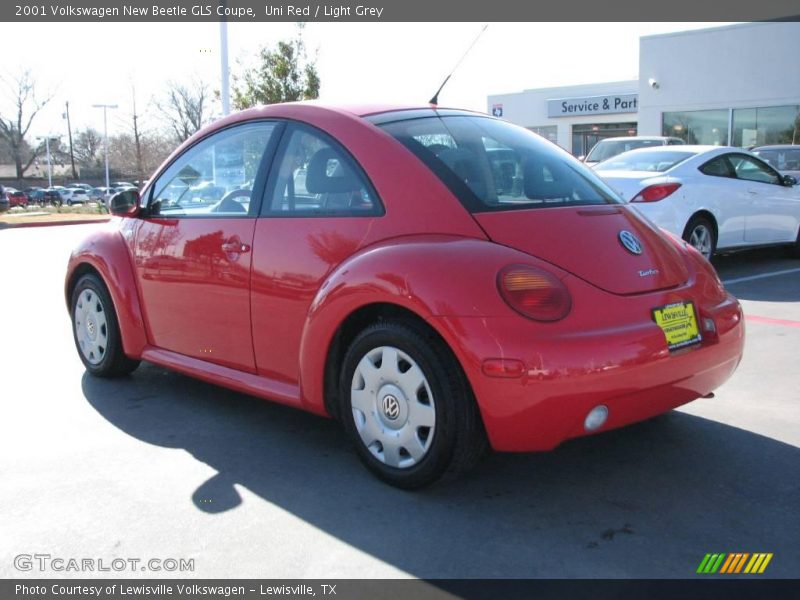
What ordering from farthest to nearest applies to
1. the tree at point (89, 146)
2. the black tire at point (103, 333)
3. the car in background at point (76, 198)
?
1. the tree at point (89, 146)
2. the car in background at point (76, 198)
3. the black tire at point (103, 333)

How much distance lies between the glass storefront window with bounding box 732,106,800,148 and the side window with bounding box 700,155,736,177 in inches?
634

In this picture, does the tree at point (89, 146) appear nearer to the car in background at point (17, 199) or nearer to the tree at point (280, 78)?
the car in background at point (17, 199)

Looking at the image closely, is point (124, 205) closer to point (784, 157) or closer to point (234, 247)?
point (234, 247)

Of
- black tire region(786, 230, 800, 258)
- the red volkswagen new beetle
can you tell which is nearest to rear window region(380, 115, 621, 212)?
the red volkswagen new beetle

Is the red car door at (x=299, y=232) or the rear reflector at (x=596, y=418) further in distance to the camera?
the red car door at (x=299, y=232)

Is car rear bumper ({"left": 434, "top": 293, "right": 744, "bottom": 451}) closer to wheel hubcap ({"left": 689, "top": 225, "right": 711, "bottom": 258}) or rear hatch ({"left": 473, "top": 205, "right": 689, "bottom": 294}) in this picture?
rear hatch ({"left": 473, "top": 205, "right": 689, "bottom": 294})

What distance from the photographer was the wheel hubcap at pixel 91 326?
17.1 ft

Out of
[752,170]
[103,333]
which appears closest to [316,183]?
[103,333]

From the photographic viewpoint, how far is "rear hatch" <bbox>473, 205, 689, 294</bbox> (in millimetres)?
3352

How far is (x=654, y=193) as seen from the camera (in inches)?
345

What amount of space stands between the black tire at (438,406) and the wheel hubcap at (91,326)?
2403 millimetres

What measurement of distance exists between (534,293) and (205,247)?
194 centimetres

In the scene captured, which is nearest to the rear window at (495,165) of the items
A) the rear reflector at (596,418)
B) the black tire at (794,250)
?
the rear reflector at (596,418)

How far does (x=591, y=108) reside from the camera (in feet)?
121
